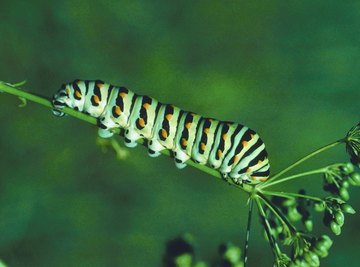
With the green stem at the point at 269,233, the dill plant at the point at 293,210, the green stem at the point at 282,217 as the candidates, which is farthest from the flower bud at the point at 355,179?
the green stem at the point at 269,233

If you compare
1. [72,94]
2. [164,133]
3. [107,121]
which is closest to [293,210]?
[164,133]

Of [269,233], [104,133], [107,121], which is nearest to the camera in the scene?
[269,233]

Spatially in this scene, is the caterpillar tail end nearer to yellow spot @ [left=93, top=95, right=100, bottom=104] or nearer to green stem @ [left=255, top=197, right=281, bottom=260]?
yellow spot @ [left=93, top=95, right=100, bottom=104]

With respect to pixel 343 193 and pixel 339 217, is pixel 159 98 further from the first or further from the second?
pixel 339 217

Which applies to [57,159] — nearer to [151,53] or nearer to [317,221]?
[151,53]

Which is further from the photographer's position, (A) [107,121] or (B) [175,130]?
(B) [175,130]

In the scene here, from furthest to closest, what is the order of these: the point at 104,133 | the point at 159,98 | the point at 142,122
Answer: the point at 159,98 < the point at 142,122 < the point at 104,133

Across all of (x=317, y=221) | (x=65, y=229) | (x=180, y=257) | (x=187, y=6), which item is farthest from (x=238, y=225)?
(x=180, y=257)
